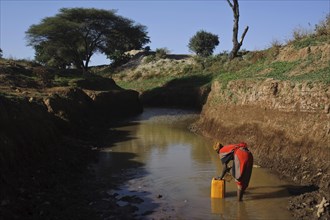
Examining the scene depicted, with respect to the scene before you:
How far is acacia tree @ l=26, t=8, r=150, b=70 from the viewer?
128 feet

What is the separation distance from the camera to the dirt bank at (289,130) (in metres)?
9.88

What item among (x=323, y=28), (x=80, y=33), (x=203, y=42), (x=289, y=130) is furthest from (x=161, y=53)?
(x=289, y=130)

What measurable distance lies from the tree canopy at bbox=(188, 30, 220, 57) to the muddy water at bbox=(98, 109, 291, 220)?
38.2m

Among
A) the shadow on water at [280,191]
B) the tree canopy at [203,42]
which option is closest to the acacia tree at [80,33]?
the tree canopy at [203,42]

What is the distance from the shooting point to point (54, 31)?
38.6 meters

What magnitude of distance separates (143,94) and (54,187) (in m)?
29.2

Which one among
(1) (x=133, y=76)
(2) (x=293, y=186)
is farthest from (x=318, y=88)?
(1) (x=133, y=76)

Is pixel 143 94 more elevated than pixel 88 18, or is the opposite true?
pixel 88 18

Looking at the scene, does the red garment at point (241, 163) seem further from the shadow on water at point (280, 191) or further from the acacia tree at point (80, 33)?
the acacia tree at point (80, 33)

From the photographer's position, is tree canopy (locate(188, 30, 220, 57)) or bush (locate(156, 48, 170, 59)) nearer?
bush (locate(156, 48, 170, 59))

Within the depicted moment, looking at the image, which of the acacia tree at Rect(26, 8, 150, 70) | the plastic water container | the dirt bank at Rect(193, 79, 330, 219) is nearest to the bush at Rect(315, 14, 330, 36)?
the dirt bank at Rect(193, 79, 330, 219)

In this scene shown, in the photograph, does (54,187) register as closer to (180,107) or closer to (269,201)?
(269,201)

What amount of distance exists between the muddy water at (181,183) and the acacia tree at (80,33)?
22.7 meters

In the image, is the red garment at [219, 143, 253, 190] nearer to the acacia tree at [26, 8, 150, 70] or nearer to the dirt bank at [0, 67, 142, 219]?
the dirt bank at [0, 67, 142, 219]
